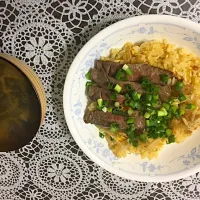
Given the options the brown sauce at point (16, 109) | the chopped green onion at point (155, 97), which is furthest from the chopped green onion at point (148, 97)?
the brown sauce at point (16, 109)

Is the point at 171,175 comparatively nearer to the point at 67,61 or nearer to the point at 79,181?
the point at 79,181

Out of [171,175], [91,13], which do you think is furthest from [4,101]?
[171,175]

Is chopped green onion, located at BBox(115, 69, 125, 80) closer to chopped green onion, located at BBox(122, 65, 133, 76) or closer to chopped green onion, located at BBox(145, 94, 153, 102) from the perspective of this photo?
chopped green onion, located at BBox(122, 65, 133, 76)

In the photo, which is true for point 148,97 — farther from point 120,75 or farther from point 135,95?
point 120,75

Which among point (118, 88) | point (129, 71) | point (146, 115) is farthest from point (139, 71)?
point (146, 115)

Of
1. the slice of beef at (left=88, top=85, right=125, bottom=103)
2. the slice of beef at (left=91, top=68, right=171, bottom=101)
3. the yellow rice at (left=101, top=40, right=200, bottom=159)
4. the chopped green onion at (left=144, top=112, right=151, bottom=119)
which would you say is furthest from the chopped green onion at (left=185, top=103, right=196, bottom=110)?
the slice of beef at (left=88, top=85, right=125, bottom=103)

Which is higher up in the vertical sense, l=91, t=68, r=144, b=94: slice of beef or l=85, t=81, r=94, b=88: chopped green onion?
l=91, t=68, r=144, b=94: slice of beef
